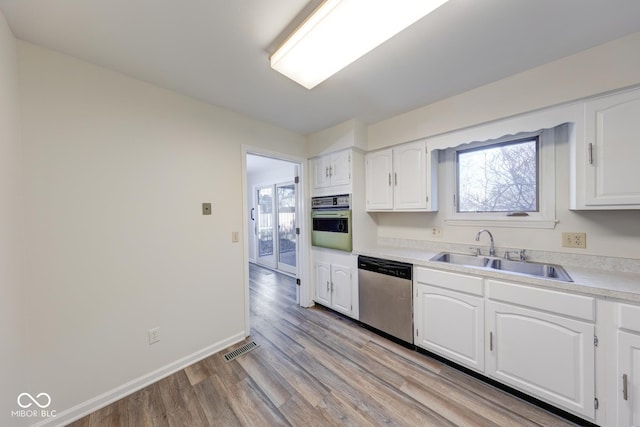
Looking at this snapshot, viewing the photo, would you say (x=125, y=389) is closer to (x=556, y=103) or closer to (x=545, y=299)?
(x=545, y=299)

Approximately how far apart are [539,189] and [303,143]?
251 centimetres

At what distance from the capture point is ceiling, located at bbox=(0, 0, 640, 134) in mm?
1184

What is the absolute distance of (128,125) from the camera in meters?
1.70

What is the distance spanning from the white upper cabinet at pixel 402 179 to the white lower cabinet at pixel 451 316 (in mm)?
769

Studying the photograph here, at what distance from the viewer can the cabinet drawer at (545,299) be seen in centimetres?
134

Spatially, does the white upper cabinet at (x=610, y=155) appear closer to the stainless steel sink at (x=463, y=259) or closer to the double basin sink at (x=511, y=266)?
the double basin sink at (x=511, y=266)

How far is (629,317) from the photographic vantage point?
122 centimetres

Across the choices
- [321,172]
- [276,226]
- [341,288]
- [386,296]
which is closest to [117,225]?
[321,172]

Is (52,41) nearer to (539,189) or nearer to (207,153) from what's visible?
(207,153)

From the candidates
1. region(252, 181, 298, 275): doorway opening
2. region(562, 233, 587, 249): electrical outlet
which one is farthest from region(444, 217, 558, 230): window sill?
region(252, 181, 298, 275): doorway opening

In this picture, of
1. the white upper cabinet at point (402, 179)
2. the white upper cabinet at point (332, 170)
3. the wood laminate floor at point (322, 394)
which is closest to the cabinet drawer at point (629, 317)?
the wood laminate floor at point (322, 394)

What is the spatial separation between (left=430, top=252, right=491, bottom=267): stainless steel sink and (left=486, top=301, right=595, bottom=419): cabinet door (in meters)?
0.50

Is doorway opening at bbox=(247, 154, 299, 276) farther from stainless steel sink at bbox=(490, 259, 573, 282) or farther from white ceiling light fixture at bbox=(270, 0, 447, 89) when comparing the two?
stainless steel sink at bbox=(490, 259, 573, 282)

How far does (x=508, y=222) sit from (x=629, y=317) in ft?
3.19
